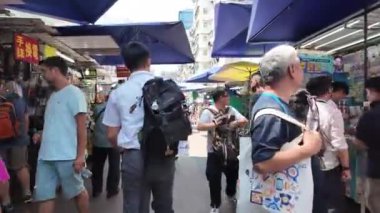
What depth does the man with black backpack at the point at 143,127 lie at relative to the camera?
3400mm

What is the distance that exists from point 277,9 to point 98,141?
3.52 metres

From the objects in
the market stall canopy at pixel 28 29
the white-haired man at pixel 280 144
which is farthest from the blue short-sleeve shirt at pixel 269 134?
the market stall canopy at pixel 28 29

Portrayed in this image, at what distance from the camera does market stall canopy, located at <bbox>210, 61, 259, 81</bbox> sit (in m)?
Result: 10.5

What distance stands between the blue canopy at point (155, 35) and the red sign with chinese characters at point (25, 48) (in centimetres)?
75

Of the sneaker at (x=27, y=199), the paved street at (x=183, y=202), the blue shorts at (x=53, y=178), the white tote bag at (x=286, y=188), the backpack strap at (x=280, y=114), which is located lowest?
the paved street at (x=183, y=202)

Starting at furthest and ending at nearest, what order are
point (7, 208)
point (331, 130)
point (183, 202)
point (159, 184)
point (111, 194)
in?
point (111, 194), point (183, 202), point (7, 208), point (331, 130), point (159, 184)

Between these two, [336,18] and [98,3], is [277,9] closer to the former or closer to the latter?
[336,18]

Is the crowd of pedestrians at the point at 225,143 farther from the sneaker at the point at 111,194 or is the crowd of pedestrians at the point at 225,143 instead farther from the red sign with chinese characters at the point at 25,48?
the sneaker at the point at 111,194

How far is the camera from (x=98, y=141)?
757 centimetres

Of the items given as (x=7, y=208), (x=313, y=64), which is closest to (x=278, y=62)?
(x=313, y=64)

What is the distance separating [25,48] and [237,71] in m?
6.51

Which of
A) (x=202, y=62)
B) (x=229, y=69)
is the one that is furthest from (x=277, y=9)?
(x=202, y=62)

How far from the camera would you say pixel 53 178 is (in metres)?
4.37

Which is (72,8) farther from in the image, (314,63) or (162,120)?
(162,120)
